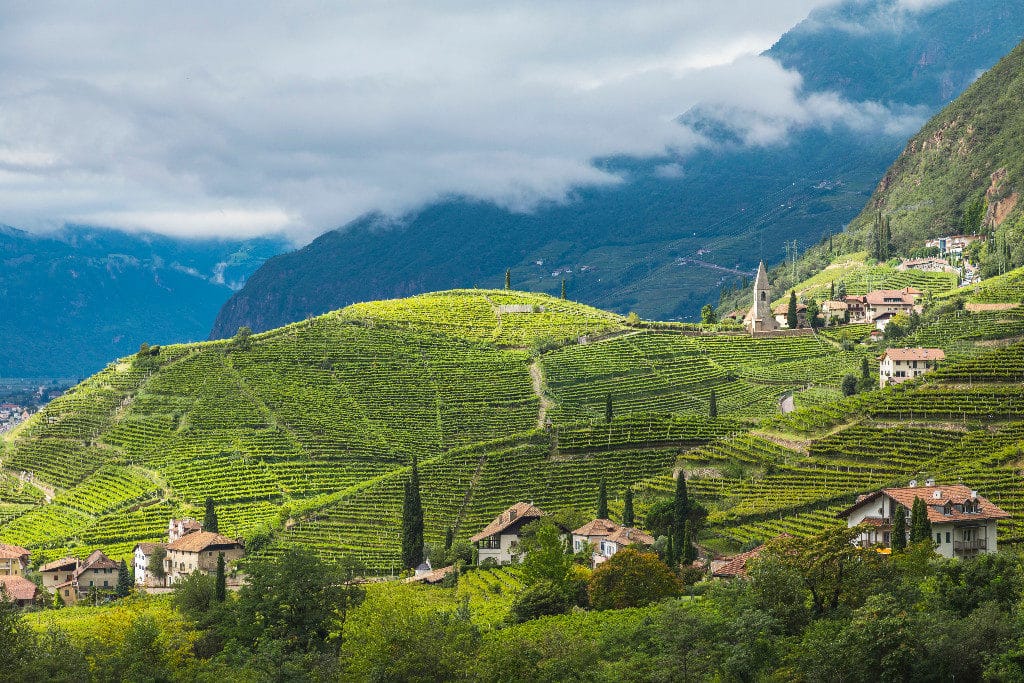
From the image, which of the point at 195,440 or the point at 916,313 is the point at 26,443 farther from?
the point at 916,313

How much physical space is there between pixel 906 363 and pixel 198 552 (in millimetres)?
50361

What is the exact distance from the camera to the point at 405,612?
51.6 m

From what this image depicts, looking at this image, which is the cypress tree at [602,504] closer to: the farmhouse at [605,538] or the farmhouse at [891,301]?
the farmhouse at [605,538]

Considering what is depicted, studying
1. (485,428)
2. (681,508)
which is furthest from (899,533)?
(485,428)

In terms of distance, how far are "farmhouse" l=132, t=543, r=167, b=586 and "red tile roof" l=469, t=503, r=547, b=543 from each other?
62.3ft

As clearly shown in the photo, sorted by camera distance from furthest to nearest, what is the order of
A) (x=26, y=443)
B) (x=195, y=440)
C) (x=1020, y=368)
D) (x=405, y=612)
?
(x=26, y=443), (x=195, y=440), (x=1020, y=368), (x=405, y=612)

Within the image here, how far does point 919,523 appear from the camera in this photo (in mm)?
59250

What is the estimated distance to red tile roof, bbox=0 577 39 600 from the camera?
240ft

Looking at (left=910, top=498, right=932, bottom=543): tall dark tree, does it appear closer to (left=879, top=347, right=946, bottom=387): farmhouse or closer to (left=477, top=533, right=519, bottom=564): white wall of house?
(left=477, top=533, right=519, bottom=564): white wall of house

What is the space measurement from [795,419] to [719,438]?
18.0 feet

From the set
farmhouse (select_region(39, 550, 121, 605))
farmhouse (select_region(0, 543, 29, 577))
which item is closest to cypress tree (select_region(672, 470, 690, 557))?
farmhouse (select_region(39, 550, 121, 605))

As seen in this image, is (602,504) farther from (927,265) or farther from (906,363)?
(927,265)

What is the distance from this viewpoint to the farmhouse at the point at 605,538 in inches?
2857

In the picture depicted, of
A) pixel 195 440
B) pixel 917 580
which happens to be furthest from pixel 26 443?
pixel 917 580
